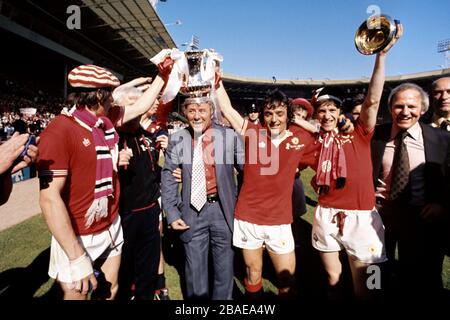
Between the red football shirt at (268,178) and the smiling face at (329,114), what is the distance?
0.26 meters

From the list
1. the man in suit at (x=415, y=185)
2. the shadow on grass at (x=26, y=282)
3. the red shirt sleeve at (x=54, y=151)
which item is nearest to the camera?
the red shirt sleeve at (x=54, y=151)

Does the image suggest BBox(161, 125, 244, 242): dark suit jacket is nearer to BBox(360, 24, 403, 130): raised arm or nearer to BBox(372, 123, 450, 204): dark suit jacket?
BBox(360, 24, 403, 130): raised arm

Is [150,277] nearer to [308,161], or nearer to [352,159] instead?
[308,161]

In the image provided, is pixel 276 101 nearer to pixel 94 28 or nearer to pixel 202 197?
pixel 202 197

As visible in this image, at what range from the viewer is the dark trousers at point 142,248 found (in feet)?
8.99

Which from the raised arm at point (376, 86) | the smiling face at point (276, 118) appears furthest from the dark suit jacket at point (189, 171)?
the raised arm at point (376, 86)

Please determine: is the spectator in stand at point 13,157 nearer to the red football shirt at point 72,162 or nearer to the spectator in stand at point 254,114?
the red football shirt at point 72,162

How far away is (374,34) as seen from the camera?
219cm

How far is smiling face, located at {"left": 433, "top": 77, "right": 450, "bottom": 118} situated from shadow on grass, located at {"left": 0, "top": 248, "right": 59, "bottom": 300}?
522cm

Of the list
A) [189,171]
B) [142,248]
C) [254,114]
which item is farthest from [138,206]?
[254,114]

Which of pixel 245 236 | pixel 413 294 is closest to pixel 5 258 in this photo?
pixel 245 236

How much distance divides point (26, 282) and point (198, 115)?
129 inches

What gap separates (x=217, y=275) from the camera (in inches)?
102
